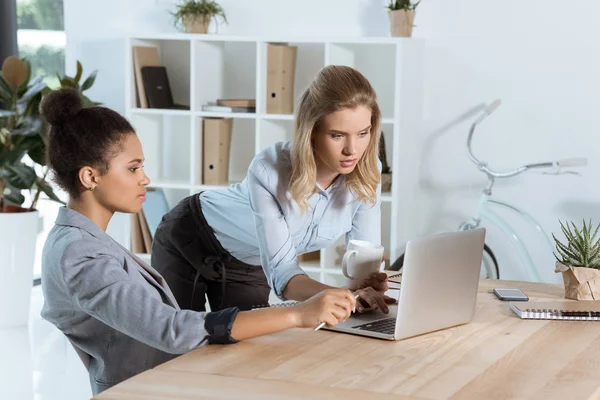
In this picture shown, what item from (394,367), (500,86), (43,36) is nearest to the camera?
(394,367)

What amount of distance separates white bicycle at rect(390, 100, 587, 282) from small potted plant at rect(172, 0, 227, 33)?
58.9 inches

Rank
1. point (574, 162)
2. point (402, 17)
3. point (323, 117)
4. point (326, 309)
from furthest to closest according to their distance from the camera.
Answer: point (402, 17) < point (574, 162) < point (323, 117) < point (326, 309)

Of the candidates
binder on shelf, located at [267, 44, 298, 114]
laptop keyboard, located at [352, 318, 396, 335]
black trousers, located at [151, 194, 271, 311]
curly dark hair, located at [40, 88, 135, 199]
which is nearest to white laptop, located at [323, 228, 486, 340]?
laptop keyboard, located at [352, 318, 396, 335]

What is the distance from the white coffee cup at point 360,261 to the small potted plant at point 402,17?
257 centimetres

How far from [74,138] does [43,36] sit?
12.9ft

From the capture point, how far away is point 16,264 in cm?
473

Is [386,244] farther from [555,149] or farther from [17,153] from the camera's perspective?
[17,153]

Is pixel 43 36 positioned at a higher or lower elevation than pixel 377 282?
higher

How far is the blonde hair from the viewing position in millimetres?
2342

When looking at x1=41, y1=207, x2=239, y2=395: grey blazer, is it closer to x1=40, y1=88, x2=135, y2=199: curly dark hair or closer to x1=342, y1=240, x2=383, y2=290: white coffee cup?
x1=40, y1=88, x2=135, y2=199: curly dark hair

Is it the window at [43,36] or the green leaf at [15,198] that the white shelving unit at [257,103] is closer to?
the green leaf at [15,198]

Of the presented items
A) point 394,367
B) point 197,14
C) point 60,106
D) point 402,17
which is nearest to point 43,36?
point 197,14

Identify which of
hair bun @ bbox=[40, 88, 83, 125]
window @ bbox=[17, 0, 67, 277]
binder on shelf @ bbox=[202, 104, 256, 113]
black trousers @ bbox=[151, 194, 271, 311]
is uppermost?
window @ bbox=[17, 0, 67, 277]

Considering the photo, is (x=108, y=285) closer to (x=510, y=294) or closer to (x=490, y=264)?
(x=510, y=294)
